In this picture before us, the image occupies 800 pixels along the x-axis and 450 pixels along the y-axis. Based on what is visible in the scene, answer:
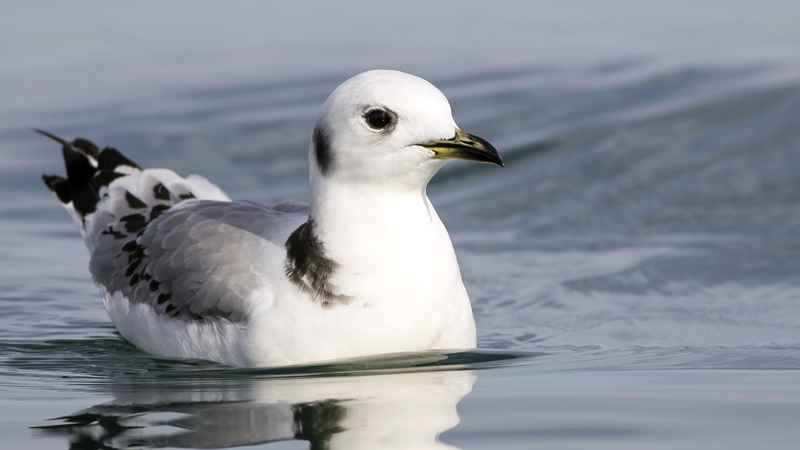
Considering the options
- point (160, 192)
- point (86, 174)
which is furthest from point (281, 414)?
point (86, 174)

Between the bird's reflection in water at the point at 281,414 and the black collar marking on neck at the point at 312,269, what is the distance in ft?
1.39

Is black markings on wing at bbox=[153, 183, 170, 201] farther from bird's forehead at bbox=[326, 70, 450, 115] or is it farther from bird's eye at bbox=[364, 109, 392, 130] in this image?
bird's eye at bbox=[364, 109, 392, 130]

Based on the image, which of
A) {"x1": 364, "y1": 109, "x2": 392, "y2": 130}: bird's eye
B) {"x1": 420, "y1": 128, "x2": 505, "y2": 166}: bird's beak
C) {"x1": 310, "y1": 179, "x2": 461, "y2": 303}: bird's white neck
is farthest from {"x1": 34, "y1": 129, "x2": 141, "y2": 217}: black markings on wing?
{"x1": 420, "y1": 128, "x2": 505, "y2": 166}: bird's beak

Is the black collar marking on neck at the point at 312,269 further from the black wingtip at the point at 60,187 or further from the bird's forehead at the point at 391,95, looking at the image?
the black wingtip at the point at 60,187

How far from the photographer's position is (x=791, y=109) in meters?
12.8

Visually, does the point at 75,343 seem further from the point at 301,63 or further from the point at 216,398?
the point at 301,63

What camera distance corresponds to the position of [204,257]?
6336 millimetres

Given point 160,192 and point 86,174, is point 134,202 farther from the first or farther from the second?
point 86,174

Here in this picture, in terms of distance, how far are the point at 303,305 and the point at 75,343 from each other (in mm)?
2116

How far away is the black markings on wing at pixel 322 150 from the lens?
5.87 m

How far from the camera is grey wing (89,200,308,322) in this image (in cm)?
609

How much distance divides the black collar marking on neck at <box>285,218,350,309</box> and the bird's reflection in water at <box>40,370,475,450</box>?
422 millimetres

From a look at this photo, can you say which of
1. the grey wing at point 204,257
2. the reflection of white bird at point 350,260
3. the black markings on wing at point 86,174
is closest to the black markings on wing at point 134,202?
the black markings on wing at point 86,174

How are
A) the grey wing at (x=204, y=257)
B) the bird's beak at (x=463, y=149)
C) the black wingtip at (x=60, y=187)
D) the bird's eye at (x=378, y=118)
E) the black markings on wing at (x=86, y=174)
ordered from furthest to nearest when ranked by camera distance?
1. the black wingtip at (x=60, y=187)
2. the black markings on wing at (x=86, y=174)
3. the grey wing at (x=204, y=257)
4. the bird's eye at (x=378, y=118)
5. the bird's beak at (x=463, y=149)
